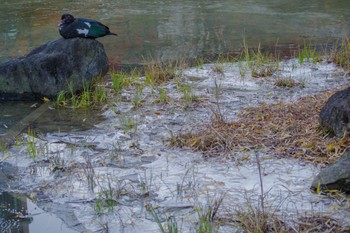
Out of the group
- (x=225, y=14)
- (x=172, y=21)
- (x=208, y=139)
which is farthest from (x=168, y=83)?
(x=225, y=14)

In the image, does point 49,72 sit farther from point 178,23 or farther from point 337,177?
point 178,23

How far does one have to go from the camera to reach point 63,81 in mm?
7047

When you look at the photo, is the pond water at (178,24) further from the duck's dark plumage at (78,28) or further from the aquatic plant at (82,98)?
the duck's dark plumage at (78,28)

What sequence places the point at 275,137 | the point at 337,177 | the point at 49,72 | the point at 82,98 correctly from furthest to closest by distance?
the point at 49,72, the point at 82,98, the point at 275,137, the point at 337,177

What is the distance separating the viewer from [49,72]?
7023mm

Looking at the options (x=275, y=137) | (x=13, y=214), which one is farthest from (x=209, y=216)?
(x=275, y=137)

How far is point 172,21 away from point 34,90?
15.1ft

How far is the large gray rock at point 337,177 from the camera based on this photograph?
159 inches

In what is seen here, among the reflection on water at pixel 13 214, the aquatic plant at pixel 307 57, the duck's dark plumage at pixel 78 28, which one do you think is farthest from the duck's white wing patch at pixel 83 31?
the reflection on water at pixel 13 214

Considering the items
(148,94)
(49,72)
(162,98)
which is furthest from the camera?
(49,72)

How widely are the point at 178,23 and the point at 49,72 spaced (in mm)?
4400

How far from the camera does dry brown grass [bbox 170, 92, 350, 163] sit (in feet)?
15.9

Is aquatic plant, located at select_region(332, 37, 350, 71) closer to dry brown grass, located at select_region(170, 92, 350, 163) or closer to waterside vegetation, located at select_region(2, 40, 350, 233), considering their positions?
waterside vegetation, located at select_region(2, 40, 350, 233)

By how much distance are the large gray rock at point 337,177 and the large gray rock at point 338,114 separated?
837mm
